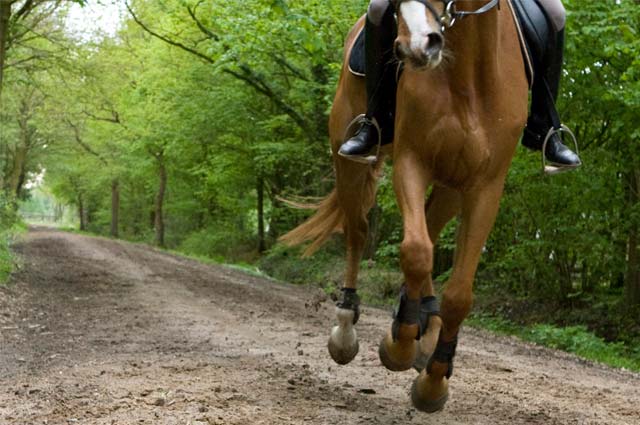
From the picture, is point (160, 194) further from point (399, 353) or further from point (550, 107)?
point (399, 353)

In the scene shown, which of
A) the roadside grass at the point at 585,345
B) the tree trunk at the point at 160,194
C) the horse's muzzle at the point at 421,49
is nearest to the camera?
the horse's muzzle at the point at 421,49

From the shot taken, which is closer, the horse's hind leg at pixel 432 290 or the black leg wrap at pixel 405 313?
the black leg wrap at pixel 405 313

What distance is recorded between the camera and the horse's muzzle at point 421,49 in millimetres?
3594

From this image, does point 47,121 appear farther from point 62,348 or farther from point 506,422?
point 506,422

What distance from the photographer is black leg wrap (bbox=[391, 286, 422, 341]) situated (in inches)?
177

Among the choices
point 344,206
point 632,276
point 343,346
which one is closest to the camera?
point 343,346

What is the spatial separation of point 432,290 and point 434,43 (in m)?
2.32

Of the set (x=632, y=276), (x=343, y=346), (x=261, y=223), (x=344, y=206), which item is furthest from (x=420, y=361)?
(x=261, y=223)

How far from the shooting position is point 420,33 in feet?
11.9

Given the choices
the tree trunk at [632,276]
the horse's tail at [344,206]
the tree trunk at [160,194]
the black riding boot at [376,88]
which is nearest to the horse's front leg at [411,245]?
the black riding boot at [376,88]

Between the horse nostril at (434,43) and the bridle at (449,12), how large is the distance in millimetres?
156

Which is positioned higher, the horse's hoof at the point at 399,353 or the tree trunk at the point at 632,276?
the tree trunk at the point at 632,276

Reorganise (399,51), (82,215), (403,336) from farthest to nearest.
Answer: (82,215)
(403,336)
(399,51)

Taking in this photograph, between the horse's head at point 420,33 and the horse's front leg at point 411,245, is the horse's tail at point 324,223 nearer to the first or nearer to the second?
the horse's front leg at point 411,245
